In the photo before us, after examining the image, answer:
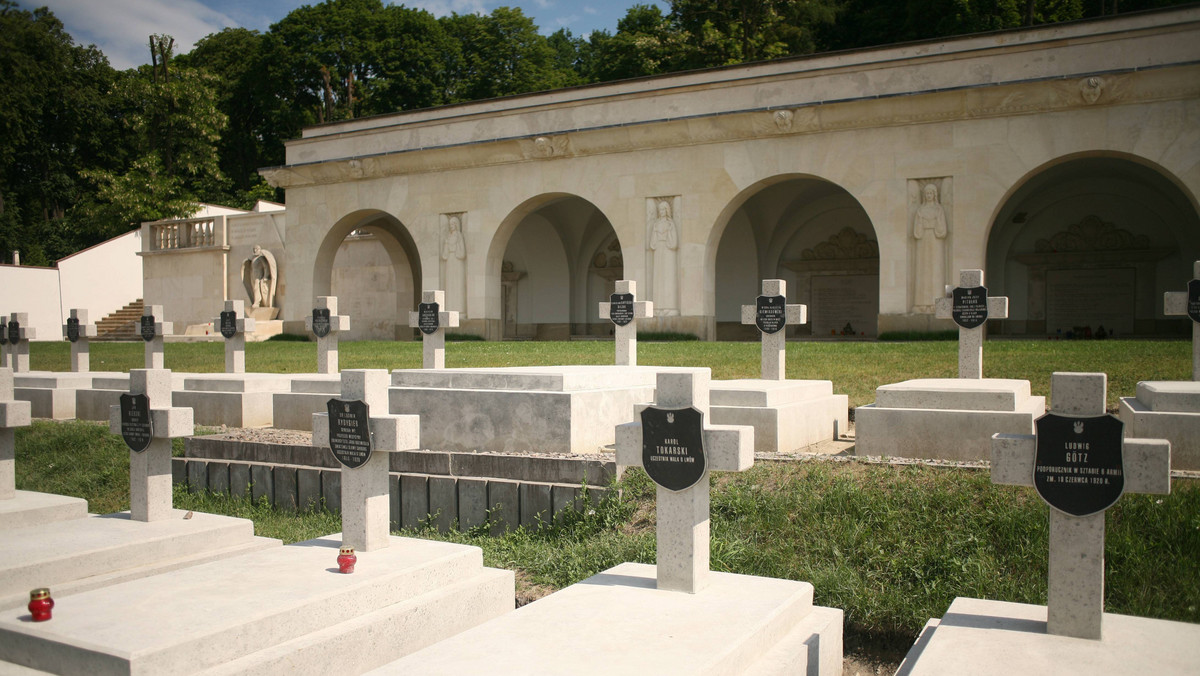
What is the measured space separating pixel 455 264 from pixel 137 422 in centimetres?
1903

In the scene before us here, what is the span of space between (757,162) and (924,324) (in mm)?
5189

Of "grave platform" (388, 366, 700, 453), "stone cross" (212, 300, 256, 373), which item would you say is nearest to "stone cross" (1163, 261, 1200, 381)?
"grave platform" (388, 366, 700, 453)

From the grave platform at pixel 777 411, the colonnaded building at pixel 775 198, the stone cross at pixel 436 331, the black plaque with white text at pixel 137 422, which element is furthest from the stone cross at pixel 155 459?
the colonnaded building at pixel 775 198

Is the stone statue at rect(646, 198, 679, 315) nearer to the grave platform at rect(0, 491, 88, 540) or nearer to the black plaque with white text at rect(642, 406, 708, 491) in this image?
the grave platform at rect(0, 491, 88, 540)

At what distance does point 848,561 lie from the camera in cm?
550

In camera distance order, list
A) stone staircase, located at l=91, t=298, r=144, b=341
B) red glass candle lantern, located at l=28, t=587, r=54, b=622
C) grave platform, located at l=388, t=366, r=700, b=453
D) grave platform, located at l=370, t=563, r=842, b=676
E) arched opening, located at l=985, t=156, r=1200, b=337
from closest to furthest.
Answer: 1. grave platform, located at l=370, t=563, r=842, b=676
2. red glass candle lantern, located at l=28, t=587, r=54, b=622
3. grave platform, located at l=388, t=366, r=700, b=453
4. arched opening, located at l=985, t=156, r=1200, b=337
5. stone staircase, located at l=91, t=298, r=144, b=341

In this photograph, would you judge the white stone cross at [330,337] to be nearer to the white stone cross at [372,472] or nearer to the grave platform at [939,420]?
the grave platform at [939,420]

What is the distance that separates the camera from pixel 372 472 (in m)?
4.88

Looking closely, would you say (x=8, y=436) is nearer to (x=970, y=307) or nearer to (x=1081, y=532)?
(x=1081, y=532)

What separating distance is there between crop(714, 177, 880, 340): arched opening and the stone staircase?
1891 centimetres

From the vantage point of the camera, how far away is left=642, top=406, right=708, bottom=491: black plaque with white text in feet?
13.8

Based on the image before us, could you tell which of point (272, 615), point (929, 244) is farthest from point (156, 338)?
point (929, 244)

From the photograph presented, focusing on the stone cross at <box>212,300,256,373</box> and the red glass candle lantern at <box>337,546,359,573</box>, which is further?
the stone cross at <box>212,300,256,373</box>

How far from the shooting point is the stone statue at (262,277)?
2841 cm
